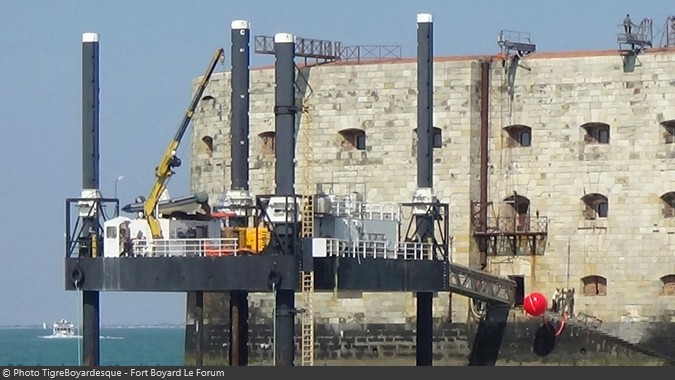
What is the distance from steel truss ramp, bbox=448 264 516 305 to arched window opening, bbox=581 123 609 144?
4851 millimetres

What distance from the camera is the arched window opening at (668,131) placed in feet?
252

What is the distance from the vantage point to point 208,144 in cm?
8281

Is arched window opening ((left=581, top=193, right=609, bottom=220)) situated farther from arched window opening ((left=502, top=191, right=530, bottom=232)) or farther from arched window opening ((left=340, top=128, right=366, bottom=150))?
arched window opening ((left=340, top=128, right=366, bottom=150))

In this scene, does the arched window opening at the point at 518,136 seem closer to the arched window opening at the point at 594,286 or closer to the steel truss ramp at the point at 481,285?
the steel truss ramp at the point at 481,285

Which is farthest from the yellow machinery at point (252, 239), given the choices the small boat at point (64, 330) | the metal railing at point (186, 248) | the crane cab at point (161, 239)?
the small boat at point (64, 330)

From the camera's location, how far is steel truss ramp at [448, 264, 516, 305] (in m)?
74.9

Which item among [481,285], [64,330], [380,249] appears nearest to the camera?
[380,249]

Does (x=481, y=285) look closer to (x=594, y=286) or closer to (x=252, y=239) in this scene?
(x=594, y=286)

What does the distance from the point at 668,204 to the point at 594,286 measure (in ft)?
10.8

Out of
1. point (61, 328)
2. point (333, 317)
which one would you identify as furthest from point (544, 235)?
point (61, 328)

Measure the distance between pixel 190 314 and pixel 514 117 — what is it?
1223 cm

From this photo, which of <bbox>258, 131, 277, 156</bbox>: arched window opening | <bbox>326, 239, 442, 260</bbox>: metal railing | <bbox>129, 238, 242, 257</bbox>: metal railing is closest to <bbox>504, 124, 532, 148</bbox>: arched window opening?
<bbox>258, 131, 277, 156</bbox>: arched window opening

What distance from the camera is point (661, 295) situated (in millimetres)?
76688
